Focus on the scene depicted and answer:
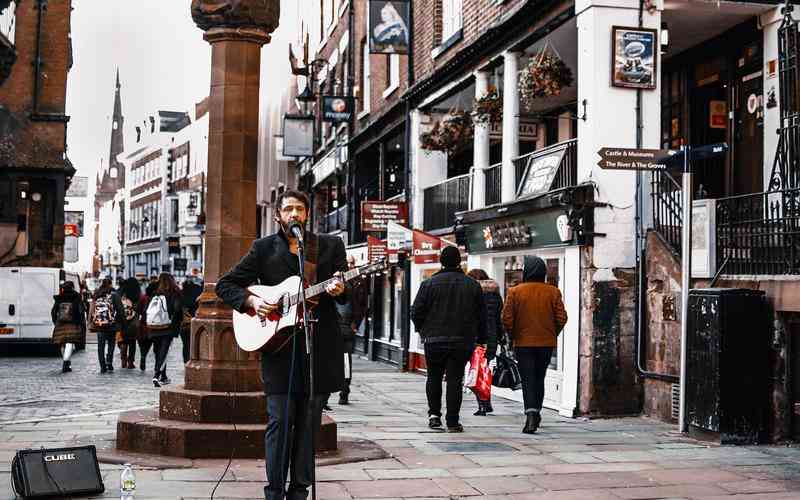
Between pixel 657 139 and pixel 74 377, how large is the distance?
10.6 m

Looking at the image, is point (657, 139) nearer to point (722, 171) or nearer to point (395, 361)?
point (722, 171)

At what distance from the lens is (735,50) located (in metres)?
15.0

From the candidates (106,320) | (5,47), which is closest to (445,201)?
(106,320)

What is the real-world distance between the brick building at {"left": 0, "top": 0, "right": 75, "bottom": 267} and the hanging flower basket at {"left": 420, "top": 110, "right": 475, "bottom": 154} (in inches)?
A: 601

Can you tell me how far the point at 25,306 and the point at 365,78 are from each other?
32.1ft

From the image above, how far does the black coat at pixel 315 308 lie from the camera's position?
20.9ft

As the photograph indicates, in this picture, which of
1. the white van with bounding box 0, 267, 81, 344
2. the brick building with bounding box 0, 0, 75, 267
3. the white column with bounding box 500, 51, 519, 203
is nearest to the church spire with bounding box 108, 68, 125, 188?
the brick building with bounding box 0, 0, 75, 267

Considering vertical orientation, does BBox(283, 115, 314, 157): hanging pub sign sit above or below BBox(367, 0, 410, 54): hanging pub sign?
below

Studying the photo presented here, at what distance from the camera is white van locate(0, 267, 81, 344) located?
23.8m

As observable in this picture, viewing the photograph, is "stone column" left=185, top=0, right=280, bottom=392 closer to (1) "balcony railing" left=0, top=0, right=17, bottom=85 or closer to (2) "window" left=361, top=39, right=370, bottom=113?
(1) "balcony railing" left=0, top=0, right=17, bottom=85

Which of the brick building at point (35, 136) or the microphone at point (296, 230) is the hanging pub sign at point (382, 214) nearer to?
the brick building at point (35, 136)

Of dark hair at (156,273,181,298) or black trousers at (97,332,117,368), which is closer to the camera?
dark hair at (156,273,181,298)

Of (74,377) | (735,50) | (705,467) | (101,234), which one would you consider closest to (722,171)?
(735,50)

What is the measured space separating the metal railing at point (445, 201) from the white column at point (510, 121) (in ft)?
7.77
